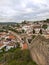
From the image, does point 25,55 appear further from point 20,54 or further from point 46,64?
point 46,64

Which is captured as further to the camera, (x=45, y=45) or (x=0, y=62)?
(x=0, y=62)

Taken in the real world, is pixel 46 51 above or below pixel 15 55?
above

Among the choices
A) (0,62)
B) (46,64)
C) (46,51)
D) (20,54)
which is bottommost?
(0,62)

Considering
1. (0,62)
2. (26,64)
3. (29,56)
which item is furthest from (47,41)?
(0,62)

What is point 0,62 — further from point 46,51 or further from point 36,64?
point 46,51

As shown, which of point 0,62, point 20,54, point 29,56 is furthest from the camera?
point 0,62

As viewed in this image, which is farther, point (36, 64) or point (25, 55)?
point (25, 55)

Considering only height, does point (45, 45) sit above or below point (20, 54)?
above

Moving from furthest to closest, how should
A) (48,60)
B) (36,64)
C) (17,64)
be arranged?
(17,64), (36,64), (48,60)

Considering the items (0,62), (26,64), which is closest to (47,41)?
(26,64)
